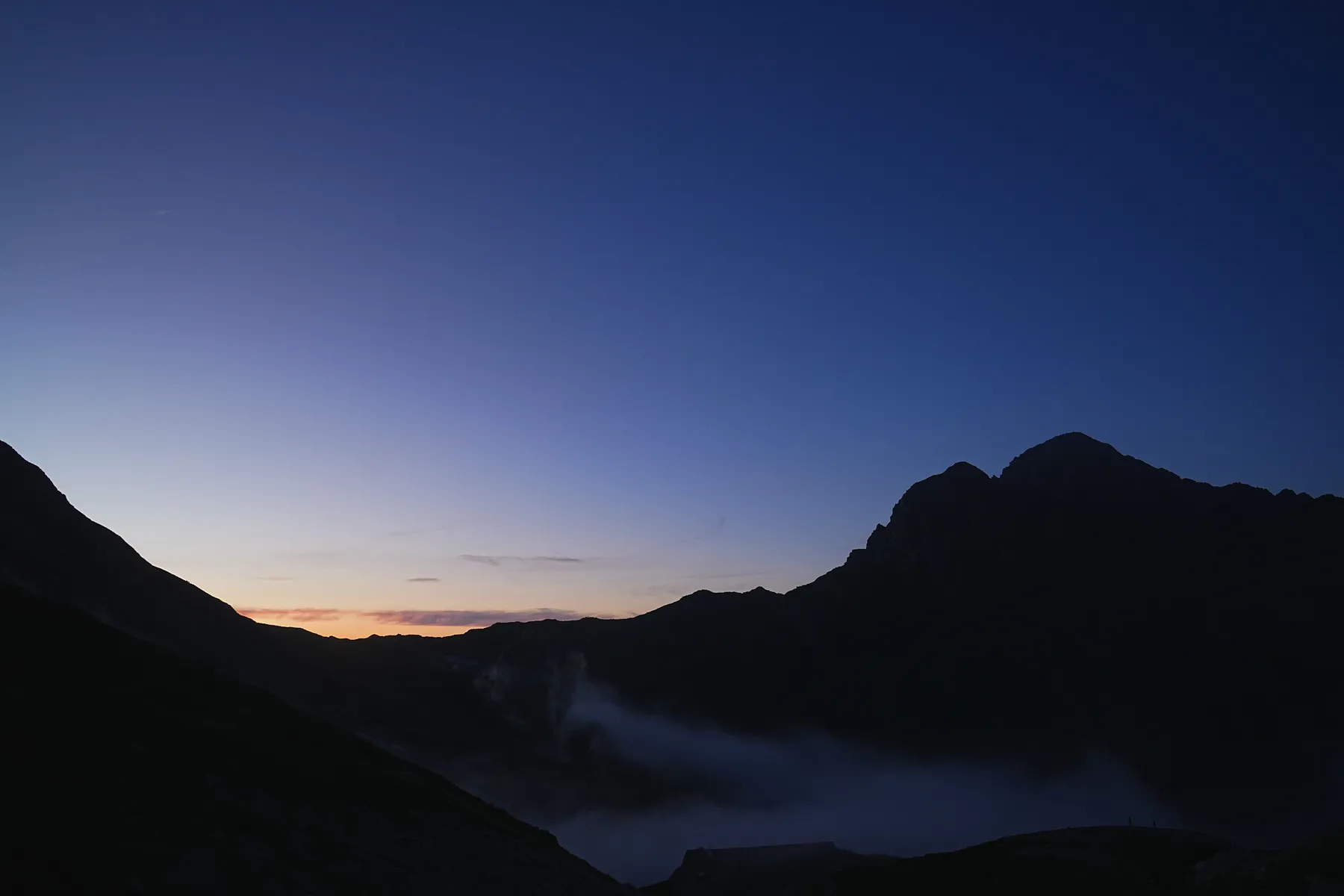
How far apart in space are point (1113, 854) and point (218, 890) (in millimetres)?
88801

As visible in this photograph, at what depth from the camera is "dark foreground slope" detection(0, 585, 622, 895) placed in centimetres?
3938

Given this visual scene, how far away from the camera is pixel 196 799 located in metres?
49.1

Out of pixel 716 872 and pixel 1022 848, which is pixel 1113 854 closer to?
pixel 1022 848

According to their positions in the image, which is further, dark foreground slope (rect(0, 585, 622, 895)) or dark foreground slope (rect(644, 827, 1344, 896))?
dark foreground slope (rect(644, 827, 1344, 896))

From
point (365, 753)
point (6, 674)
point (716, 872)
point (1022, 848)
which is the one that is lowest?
point (716, 872)

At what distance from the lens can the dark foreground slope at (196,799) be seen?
39.4 meters

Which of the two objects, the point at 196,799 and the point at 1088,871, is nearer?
the point at 196,799

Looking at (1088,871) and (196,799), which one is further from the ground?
(196,799)

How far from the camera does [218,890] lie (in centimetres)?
3972

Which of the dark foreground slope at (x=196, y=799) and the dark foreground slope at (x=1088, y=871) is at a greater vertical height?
the dark foreground slope at (x=196, y=799)

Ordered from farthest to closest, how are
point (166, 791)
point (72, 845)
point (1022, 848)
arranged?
point (1022, 848), point (166, 791), point (72, 845)

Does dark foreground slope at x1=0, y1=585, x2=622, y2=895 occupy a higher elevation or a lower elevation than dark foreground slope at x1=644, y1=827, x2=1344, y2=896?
higher

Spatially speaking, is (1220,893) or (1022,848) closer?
(1220,893)

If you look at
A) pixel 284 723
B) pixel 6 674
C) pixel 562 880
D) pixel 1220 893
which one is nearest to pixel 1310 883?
pixel 1220 893
